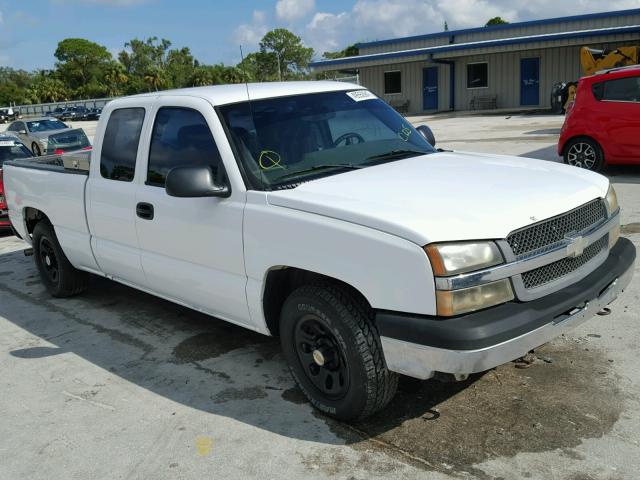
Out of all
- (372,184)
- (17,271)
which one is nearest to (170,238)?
(372,184)

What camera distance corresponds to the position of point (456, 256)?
3006 mm

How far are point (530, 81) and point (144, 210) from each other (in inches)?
1228

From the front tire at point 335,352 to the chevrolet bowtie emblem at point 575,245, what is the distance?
1079 millimetres

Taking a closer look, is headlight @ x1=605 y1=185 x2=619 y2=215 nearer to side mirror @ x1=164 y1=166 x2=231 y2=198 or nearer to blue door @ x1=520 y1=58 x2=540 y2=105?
side mirror @ x1=164 y1=166 x2=231 y2=198

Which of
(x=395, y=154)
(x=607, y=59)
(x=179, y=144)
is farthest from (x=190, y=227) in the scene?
(x=607, y=59)

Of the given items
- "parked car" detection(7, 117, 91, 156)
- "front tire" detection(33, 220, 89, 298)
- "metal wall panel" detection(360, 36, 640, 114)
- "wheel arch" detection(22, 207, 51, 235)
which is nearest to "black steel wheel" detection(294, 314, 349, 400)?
"front tire" detection(33, 220, 89, 298)

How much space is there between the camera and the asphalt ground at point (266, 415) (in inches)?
128

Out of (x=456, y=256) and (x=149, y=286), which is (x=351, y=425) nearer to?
(x=456, y=256)

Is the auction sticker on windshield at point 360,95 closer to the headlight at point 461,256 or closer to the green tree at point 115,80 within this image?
the headlight at point 461,256

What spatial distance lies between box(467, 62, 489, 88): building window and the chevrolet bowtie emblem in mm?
32477

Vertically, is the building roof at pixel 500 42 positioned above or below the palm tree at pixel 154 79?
below

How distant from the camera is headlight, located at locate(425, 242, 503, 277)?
2.98 m

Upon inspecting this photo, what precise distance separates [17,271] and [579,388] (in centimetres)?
645

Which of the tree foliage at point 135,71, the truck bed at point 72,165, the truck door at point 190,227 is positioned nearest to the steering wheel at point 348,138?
the truck door at point 190,227
